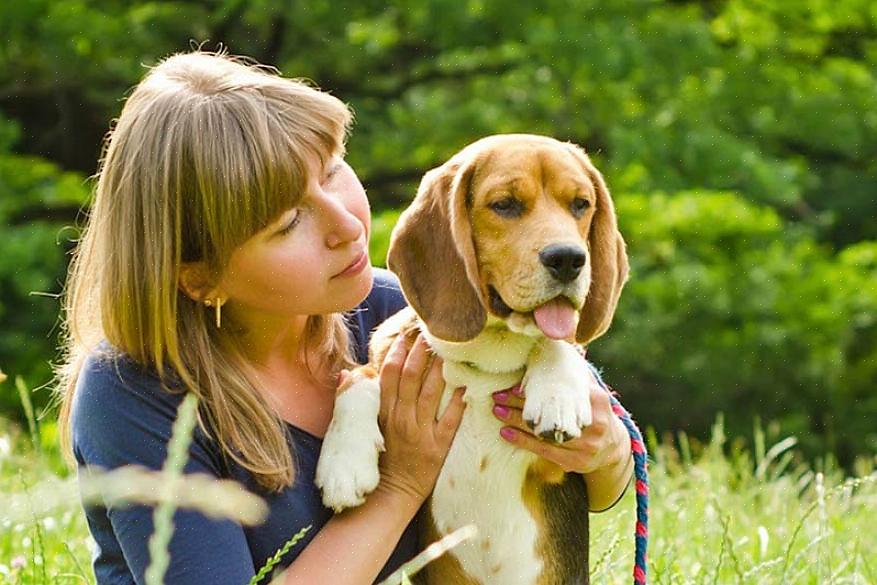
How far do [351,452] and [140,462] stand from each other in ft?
1.55

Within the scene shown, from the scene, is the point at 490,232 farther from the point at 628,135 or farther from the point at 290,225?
the point at 628,135

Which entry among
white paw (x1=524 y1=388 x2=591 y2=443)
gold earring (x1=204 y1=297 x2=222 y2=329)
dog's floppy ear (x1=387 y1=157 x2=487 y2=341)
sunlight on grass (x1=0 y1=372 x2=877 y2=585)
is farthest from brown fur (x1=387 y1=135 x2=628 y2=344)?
sunlight on grass (x1=0 y1=372 x2=877 y2=585)

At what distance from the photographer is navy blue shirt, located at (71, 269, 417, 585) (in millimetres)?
2701

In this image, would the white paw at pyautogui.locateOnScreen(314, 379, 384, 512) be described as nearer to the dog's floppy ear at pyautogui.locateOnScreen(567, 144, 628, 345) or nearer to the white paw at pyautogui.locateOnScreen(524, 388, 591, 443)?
the white paw at pyautogui.locateOnScreen(524, 388, 591, 443)

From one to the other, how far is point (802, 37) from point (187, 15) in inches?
256

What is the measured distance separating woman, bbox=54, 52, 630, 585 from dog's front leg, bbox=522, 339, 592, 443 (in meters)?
0.09

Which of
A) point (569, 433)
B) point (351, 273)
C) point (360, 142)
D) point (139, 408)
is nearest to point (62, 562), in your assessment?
point (139, 408)

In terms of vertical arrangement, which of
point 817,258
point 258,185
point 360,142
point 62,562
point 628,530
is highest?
point 258,185

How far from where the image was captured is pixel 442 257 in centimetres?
309

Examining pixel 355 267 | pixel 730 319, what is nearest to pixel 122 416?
pixel 355 267

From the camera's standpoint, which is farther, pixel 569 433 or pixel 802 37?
pixel 802 37

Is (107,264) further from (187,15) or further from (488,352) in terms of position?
(187,15)

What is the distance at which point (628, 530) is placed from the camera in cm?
437

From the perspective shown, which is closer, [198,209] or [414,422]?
[198,209]
